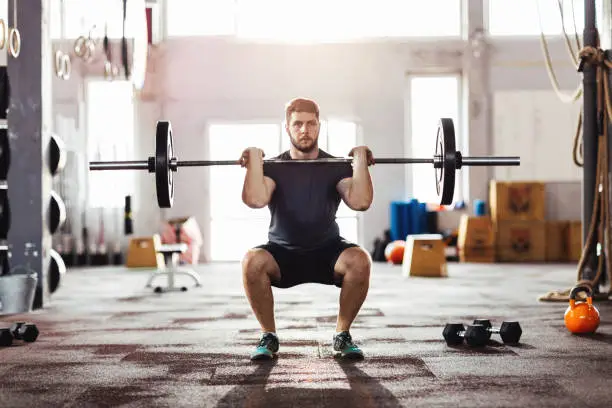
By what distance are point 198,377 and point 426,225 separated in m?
7.09

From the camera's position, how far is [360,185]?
2.87 metres

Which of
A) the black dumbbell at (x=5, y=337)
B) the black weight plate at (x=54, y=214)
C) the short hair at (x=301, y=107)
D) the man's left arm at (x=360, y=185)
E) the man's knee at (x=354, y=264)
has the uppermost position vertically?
the short hair at (x=301, y=107)

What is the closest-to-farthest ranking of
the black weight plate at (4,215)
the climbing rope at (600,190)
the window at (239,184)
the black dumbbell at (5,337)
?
the black dumbbell at (5,337) → the black weight plate at (4,215) → the climbing rope at (600,190) → the window at (239,184)

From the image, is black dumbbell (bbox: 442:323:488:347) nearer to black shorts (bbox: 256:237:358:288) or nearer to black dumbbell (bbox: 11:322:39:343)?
black shorts (bbox: 256:237:358:288)

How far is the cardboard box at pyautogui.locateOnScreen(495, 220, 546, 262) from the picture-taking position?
9.24 meters

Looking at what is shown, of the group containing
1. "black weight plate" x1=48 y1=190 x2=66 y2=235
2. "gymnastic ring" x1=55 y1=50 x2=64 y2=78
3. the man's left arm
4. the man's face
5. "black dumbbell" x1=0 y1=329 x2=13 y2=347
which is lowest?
"black dumbbell" x1=0 y1=329 x2=13 y2=347

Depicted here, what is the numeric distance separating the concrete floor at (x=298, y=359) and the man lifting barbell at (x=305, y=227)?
0.74 feet

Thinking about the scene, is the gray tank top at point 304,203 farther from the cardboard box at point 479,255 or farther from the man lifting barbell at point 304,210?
the cardboard box at point 479,255

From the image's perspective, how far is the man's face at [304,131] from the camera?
9.68 ft

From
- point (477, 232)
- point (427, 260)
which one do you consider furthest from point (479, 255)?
point (427, 260)

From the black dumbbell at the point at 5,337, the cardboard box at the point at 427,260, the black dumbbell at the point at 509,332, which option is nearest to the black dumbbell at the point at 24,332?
the black dumbbell at the point at 5,337

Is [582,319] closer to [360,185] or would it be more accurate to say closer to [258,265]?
[360,185]

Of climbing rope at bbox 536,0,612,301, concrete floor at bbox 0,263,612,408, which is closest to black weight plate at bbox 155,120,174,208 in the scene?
concrete floor at bbox 0,263,612,408

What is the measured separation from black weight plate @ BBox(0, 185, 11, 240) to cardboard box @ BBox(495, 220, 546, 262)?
611cm
